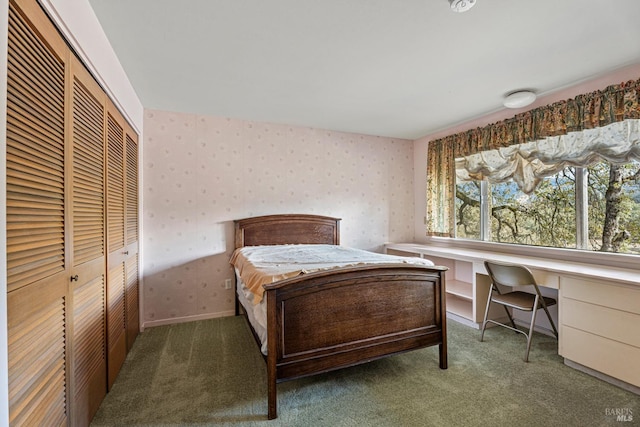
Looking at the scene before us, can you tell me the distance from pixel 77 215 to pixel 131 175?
1302 millimetres

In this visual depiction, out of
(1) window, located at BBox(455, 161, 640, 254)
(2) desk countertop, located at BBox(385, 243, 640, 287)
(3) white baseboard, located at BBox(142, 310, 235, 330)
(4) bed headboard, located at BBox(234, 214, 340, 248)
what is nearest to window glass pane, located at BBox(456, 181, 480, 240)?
(1) window, located at BBox(455, 161, 640, 254)

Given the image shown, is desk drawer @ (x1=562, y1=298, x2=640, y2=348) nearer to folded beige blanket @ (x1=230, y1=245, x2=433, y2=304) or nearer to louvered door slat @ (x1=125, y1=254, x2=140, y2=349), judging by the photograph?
folded beige blanket @ (x1=230, y1=245, x2=433, y2=304)

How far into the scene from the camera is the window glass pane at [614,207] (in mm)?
2275

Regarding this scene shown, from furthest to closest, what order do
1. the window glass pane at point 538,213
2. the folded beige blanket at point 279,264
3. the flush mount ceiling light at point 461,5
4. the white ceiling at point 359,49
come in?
the window glass pane at point 538,213
the folded beige blanket at point 279,264
the white ceiling at point 359,49
the flush mount ceiling light at point 461,5

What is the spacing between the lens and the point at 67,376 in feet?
4.19

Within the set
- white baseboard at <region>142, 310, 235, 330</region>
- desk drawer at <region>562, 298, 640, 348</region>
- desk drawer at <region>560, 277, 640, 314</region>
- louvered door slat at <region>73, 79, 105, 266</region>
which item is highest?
louvered door slat at <region>73, 79, 105, 266</region>

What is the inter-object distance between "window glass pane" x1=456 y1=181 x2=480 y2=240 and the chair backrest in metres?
1.12

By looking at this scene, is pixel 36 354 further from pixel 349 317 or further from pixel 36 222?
pixel 349 317

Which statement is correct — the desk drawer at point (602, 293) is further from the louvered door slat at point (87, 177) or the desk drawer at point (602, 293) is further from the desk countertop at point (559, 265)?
the louvered door slat at point (87, 177)

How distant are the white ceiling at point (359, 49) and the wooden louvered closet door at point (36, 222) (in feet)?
2.38

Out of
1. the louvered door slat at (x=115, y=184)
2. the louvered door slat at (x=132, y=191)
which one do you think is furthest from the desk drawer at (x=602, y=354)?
the louvered door slat at (x=132, y=191)

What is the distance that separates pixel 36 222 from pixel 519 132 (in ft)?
12.2

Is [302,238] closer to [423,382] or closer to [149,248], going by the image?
[149,248]

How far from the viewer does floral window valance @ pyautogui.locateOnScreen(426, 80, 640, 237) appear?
2223 mm
